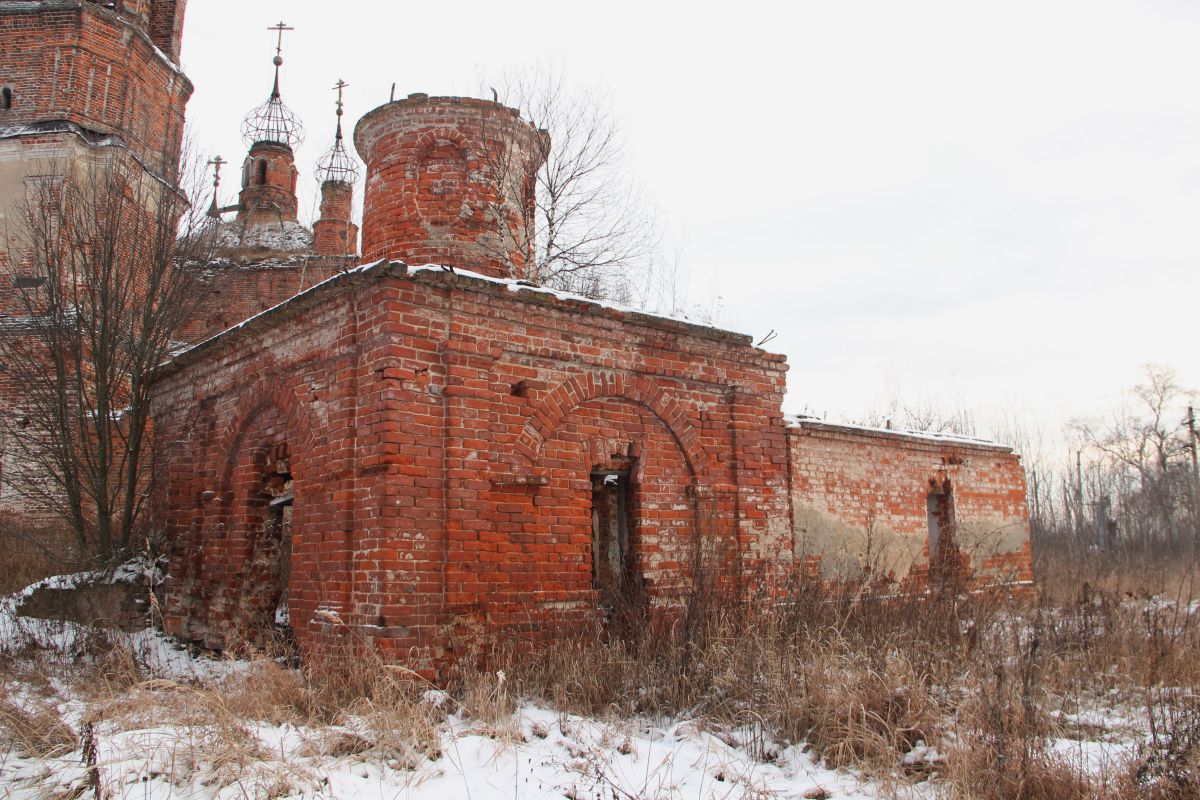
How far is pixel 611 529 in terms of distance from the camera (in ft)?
29.8

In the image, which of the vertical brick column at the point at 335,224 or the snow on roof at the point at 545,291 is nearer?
the snow on roof at the point at 545,291

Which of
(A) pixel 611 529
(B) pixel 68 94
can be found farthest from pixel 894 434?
(B) pixel 68 94

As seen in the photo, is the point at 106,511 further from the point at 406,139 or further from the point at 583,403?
the point at 583,403

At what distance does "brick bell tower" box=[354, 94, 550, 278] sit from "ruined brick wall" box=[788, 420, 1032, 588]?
4906mm

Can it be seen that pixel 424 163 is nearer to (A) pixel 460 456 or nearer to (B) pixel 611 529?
(A) pixel 460 456

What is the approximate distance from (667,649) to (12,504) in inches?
561

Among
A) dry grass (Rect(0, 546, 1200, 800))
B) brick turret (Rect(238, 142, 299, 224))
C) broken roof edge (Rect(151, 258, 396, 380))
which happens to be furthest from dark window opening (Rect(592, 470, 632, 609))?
brick turret (Rect(238, 142, 299, 224))

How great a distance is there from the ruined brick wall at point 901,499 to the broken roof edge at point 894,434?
2 cm

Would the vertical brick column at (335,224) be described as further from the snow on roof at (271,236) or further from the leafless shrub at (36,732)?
Result: the leafless shrub at (36,732)

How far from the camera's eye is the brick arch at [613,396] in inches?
301

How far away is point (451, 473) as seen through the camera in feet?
22.8

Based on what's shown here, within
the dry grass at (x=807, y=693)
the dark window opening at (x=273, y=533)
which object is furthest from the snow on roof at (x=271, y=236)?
the dry grass at (x=807, y=693)

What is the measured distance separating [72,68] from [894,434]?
18.3m

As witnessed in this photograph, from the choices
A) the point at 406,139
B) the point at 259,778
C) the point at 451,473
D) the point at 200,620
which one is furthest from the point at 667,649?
the point at 406,139
